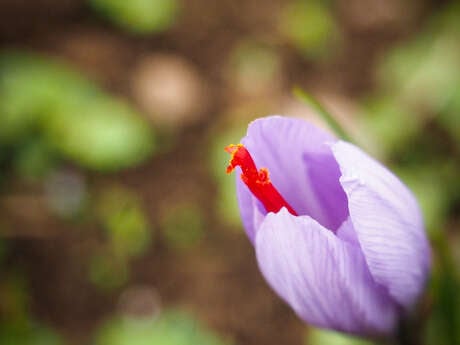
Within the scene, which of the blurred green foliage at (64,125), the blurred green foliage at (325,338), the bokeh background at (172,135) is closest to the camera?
the blurred green foliage at (325,338)

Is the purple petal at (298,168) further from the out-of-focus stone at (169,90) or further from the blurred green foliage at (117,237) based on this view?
the out-of-focus stone at (169,90)

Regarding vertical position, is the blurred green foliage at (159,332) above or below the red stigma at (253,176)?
above

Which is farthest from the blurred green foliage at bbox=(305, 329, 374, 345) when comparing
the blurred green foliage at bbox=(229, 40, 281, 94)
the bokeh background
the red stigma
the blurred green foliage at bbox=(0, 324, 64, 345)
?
the red stigma

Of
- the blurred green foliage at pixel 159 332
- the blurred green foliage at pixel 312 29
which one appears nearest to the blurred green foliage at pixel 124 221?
the blurred green foliage at pixel 159 332

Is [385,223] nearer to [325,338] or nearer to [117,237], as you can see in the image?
[325,338]

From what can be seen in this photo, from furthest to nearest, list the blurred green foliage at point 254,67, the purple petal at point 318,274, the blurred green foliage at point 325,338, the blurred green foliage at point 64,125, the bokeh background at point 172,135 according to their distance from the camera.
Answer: the blurred green foliage at point 254,67 → the blurred green foliage at point 64,125 → the bokeh background at point 172,135 → the blurred green foliage at point 325,338 → the purple petal at point 318,274

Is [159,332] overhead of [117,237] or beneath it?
beneath

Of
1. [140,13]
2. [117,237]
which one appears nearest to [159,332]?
[117,237]
